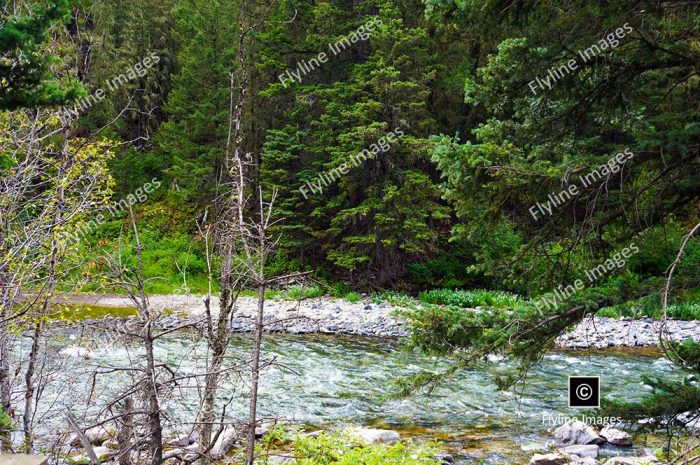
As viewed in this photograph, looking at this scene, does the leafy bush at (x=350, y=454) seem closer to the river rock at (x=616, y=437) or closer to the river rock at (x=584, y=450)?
the river rock at (x=584, y=450)

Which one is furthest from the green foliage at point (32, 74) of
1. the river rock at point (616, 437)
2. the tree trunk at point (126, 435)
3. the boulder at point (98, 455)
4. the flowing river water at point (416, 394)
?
the river rock at point (616, 437)

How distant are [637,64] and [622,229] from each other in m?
1.35

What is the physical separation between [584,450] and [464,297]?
11.6 metres

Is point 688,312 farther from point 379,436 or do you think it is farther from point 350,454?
point 350,454

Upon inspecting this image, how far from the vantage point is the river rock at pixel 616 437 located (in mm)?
7480

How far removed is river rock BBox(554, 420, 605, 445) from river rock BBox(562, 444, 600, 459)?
0.81 ft

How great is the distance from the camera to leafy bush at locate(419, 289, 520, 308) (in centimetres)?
1828

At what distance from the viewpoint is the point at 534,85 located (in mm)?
4941

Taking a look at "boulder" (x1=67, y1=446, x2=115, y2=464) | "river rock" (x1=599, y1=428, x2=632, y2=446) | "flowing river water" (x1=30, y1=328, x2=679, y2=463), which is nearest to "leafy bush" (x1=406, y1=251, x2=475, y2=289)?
"flowing river water" (x1=30, y1=328, x2=679, y2=463)

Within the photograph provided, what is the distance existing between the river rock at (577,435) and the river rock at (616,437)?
0.10m

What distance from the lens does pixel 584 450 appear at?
7098 mm

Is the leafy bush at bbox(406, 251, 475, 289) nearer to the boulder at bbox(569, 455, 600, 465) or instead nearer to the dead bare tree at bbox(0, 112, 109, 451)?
the boulder at bbox(569, 455, 600, 465)

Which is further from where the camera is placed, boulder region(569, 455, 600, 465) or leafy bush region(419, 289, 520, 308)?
leafy bush region(419, 289, 520, 308)

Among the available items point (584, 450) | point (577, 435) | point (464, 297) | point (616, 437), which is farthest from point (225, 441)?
point (464, 297)
